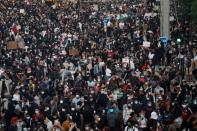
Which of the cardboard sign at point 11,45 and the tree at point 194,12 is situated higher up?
the tree at point 194,12

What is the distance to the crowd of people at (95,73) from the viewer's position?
21.4 metres

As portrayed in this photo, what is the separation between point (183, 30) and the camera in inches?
1458

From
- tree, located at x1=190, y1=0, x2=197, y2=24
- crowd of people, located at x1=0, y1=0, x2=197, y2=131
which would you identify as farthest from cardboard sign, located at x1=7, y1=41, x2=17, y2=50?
tree, located at x1=190, y1=0, x2=197, y2=24

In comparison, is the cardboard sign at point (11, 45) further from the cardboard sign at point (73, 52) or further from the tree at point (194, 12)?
the tree at point (194, 12)

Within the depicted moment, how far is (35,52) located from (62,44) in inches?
133

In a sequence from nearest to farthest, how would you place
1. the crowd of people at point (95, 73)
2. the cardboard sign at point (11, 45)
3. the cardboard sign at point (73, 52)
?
the crowd of people at point (95, 73)
the cardboard sign at point (73, 52)
the cardboard sign at point (11, 45)

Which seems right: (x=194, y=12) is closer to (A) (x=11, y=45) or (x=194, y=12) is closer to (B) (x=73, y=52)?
(B) (x=73, y=52)

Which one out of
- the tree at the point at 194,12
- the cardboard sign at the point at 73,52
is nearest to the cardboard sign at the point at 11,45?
the cardboard sign at the point at 73,52

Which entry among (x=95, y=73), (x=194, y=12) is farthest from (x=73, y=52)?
(x=194, y=12)

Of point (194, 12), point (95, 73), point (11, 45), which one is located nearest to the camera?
point (95, 73)

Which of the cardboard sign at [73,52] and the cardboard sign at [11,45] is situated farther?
the cardboard sign at [11,45]

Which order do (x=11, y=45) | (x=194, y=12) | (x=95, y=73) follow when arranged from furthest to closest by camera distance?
(x=194, y=12) < (x=11, y=45) < (x=95, y=73)

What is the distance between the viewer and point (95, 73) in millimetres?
29188

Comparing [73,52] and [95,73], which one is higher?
[73,52]
